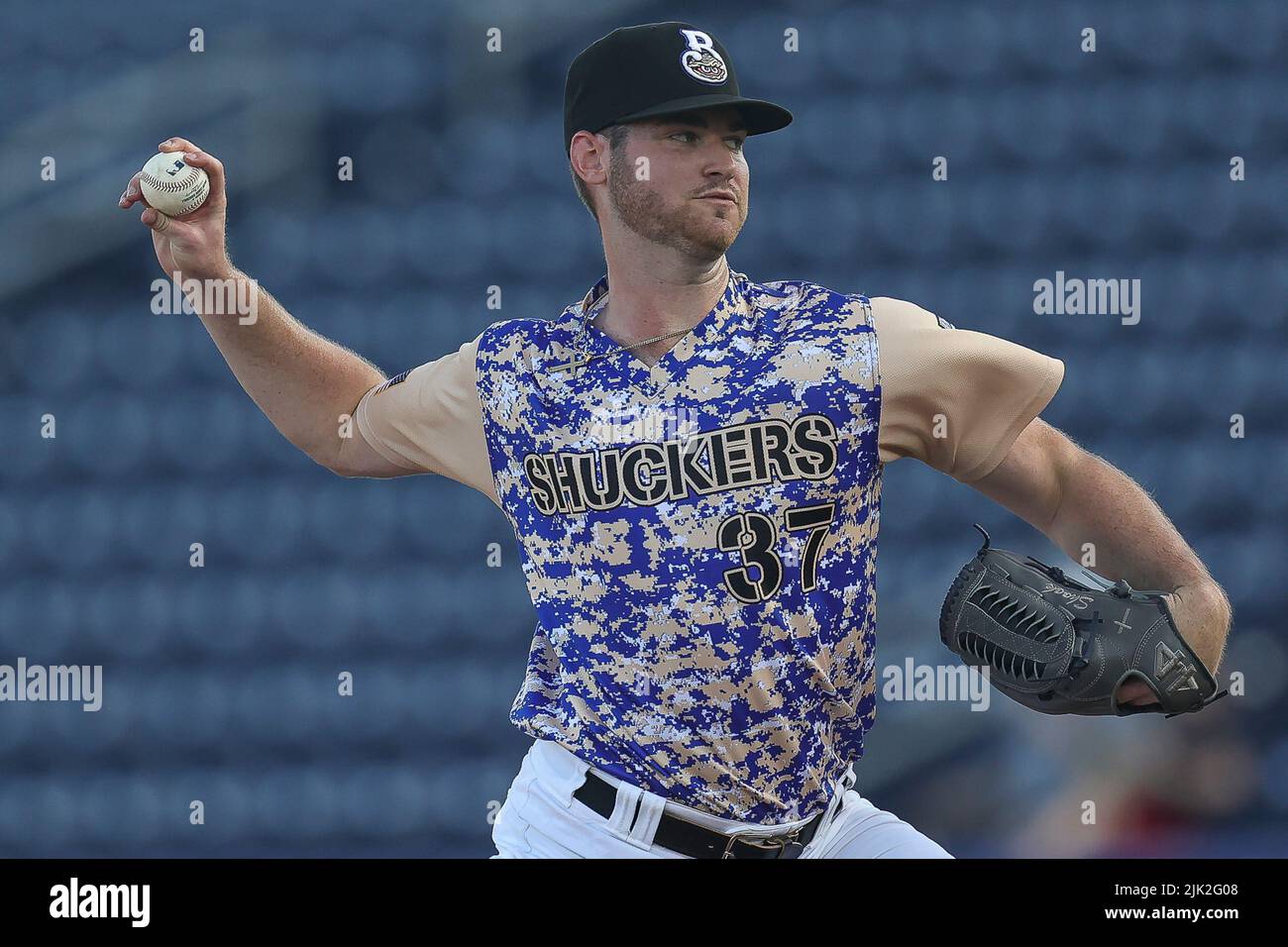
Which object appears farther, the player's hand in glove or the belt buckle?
the player's hand in glove

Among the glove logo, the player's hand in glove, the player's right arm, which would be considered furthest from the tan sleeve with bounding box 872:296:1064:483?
the player's hand in glove

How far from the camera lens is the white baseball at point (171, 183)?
3006 millimetres

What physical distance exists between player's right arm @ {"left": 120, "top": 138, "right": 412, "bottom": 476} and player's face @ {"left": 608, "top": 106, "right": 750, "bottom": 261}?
0.61 meters

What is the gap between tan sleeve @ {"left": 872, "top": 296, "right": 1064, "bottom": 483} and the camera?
277cm

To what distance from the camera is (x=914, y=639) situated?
17.5ft

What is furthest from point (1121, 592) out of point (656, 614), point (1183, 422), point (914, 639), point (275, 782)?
point (275, 782)

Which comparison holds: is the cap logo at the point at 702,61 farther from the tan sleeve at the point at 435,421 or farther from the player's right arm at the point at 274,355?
the player's right arm at the point at 274,355

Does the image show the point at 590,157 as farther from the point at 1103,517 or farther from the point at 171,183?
the point at 1103,517

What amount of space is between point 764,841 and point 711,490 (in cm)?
55

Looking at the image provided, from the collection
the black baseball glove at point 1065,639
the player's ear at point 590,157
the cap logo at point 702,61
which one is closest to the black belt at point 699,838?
the black baseball glove at point 1065,639

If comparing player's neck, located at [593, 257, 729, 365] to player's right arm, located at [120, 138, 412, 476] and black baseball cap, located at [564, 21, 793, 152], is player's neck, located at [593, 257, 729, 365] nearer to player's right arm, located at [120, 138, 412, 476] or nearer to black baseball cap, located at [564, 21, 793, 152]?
black baseball cap, located at [564, 21, 793, 152]

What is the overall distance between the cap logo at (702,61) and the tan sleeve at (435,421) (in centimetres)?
57

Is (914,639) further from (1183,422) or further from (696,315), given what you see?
(696,315)
